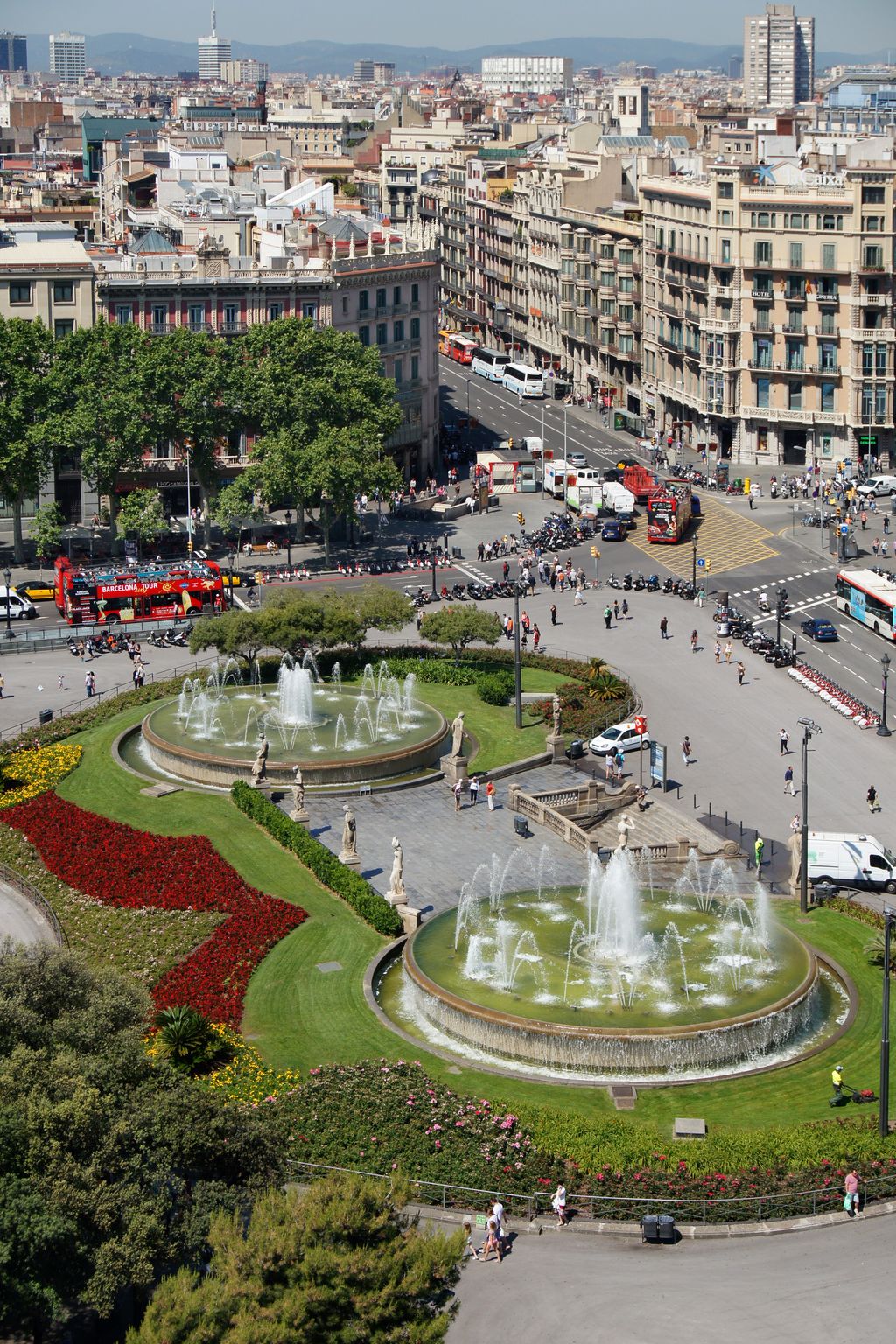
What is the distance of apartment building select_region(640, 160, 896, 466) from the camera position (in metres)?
125

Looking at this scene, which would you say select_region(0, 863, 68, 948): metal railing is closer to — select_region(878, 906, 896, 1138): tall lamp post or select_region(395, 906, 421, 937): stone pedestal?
select_region(395, 906, 421, 937): stone pedestal

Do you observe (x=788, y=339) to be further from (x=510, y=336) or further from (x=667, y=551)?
(x=510, y=336)

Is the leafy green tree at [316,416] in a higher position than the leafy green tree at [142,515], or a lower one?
higher

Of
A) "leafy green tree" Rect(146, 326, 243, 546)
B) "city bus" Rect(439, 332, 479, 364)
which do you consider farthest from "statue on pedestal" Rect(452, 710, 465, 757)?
"city bus" Rect(439, 332, 479, 364)

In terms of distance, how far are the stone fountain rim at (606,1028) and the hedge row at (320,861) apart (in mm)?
6083

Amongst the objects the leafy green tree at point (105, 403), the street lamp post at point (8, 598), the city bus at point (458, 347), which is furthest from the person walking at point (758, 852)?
the city bus at point (458, 347)

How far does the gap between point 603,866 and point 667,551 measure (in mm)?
48752

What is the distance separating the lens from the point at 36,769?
252ft

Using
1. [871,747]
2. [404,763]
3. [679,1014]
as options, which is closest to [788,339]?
[871,747]

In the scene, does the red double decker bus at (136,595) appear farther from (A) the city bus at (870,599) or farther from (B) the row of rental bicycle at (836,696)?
(A) the city bus at (870,599)

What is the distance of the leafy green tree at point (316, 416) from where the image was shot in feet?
355

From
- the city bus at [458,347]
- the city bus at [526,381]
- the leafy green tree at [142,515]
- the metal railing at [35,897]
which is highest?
the city bus at [458,347]

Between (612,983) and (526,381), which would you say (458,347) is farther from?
(612,983)

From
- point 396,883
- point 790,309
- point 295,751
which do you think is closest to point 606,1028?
point 396,883
